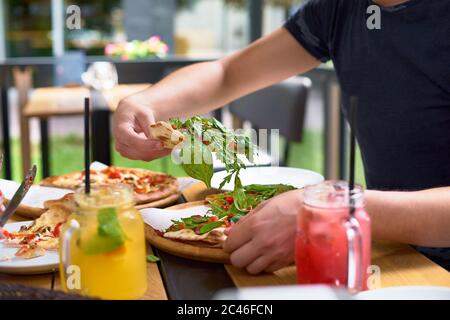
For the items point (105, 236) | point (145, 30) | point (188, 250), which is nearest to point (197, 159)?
point (188, 250)

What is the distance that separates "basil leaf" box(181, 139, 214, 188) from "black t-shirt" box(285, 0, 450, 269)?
0.57m

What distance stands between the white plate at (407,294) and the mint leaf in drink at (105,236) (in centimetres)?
32

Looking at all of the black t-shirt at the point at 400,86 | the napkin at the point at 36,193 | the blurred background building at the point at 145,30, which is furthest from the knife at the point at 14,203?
the blurred background building at the point at 145,30

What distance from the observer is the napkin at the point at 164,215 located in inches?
43.9

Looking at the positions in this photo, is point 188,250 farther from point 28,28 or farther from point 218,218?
point 28,28

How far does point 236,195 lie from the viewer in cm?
114

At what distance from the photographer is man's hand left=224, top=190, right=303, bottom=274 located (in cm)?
88

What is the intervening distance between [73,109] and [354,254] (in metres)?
2.65

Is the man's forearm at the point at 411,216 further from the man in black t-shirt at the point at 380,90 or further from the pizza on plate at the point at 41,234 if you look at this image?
the pizza on plate at the point at 41,234

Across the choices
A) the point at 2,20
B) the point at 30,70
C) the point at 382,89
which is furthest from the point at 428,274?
the point at 2,20

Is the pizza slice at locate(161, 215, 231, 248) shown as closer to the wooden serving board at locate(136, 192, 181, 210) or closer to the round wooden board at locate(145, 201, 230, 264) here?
the round wooden board at locate(145, 201, 230, 264)

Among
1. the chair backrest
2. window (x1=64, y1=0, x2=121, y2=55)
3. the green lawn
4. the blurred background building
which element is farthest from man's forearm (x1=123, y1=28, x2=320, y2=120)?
window (x1=64, y1=0, x2=121, y2=55)

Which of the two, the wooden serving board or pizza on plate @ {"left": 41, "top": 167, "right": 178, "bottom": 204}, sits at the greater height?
pizza on plate @ {"left": 41, "top": 167, "right": 178, "bottom": 204}

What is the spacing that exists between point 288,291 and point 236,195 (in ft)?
1.78
